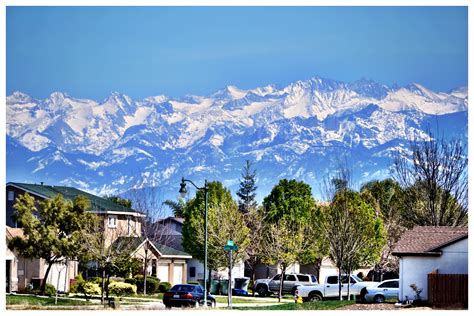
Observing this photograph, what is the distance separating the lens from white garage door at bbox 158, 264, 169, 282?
58.2 meters

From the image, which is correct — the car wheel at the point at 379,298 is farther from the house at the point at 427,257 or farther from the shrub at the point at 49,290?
the shrub at the point at 49,290

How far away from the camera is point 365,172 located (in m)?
118

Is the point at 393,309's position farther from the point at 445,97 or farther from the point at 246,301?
the point at 445,97

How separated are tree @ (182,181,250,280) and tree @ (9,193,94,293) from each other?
10776 millimetres

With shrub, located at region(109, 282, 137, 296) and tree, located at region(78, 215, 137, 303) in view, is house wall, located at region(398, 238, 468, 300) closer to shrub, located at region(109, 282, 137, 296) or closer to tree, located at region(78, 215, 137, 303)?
tree, located at region(78, 215, 137, 303)

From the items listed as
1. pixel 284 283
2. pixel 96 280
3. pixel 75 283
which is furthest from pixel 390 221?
pixel 75 283

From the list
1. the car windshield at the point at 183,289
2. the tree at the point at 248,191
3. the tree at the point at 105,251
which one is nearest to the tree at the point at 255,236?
the tree at the point at 105,251

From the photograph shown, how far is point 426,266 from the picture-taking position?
121 feet

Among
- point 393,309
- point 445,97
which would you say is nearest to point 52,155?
point 445,97

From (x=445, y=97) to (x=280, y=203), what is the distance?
59.3 meters

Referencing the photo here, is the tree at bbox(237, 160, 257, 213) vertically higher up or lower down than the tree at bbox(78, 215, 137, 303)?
higher up

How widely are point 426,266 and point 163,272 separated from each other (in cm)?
2477

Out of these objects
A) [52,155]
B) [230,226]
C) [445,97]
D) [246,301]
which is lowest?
[246,301]

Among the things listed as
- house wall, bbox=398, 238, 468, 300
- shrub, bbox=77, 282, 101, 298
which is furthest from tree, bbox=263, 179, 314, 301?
house wall, bbox=398, 238, 468, 300
